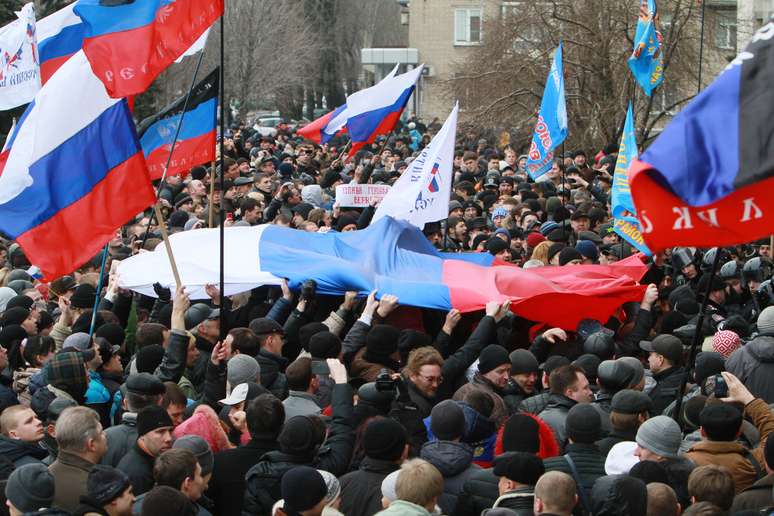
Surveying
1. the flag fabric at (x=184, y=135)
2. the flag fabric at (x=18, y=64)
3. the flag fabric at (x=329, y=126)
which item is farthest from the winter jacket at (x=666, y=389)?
the flag fabric at (x=329, y=126)

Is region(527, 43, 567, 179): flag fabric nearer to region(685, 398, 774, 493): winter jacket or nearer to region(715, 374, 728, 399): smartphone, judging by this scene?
region(715, 374, 728, 399): smartphone

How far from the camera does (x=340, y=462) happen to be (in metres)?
6.49

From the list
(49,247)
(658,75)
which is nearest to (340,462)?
(49,247)

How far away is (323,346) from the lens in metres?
8.01

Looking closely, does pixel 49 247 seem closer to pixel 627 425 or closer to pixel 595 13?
pixel 627 425

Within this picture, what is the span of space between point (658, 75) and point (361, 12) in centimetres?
4737

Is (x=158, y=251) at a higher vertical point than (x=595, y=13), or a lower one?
lower

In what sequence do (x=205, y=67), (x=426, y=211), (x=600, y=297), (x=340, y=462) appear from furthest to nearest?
(x=205, y=67) < (x=426, y=211) < (x=600, y=297) < (x=340, y=462)

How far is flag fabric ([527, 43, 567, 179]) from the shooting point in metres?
14.5

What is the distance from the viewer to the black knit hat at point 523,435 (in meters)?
6.18

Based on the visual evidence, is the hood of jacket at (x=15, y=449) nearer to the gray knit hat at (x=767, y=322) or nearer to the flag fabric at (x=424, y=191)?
the gray knit hat at (x=767, y=322)

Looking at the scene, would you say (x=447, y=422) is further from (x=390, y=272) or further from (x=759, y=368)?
(x=390, y=272)

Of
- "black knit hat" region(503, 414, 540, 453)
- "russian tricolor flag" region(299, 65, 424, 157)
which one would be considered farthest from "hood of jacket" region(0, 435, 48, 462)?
"russian tricolor flag" region(299, 65, 424, 157)

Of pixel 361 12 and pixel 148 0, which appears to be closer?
pixel 148 0
